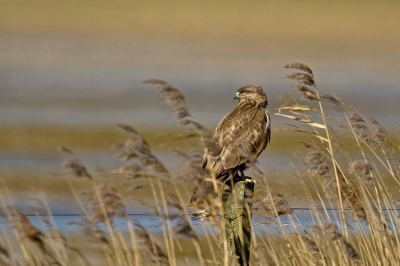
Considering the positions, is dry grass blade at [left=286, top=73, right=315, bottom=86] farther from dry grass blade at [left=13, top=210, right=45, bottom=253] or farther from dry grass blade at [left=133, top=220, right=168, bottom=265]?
dry grass blade at [left=13, top=210, right=45, bottom=253]

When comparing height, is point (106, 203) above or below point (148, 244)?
above

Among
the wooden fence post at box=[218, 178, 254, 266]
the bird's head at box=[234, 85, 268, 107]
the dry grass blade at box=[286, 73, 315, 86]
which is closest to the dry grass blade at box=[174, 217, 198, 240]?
the wooden fence post at box=[218, 178, 254, 266]

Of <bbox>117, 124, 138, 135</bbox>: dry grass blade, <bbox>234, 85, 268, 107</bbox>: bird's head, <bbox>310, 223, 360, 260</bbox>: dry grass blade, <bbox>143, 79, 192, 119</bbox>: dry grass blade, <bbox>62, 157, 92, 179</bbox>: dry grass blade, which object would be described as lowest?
<bbox>310, 223, 360, 260</bbox>: dry grass blade

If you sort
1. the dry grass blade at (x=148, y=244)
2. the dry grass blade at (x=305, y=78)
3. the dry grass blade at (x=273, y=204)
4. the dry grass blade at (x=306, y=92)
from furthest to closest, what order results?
the dry grass blade at (x=306, y=92) < the dry grass blade at (x=305, y=78) < the dry grass blade at (x=273, y=204) < the dry grass blade at (x=148, y=244)

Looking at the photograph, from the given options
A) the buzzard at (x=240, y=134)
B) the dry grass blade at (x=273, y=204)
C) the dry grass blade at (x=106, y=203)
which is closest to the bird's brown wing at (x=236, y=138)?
the buzzard at (x=240, y=134)

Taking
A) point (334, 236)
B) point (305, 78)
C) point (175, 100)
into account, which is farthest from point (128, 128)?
point (305, 78)

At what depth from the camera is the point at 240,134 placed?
6320mm

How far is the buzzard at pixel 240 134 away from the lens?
19.8 feet

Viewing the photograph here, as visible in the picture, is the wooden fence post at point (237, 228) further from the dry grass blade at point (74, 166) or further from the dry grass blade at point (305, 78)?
the dry grass blade at point (74, 166)

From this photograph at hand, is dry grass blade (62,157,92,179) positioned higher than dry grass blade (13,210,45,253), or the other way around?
dry grass blade (62,157,92,179)

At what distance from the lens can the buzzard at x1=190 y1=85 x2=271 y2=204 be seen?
19.8 ft

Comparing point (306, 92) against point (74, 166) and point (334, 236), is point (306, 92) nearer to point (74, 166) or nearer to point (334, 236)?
point (334, 236)

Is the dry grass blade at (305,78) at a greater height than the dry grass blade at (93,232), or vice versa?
the dry grass blade at (305,78)

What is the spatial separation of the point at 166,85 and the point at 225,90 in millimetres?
20623
